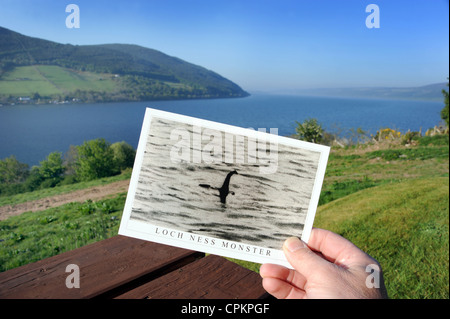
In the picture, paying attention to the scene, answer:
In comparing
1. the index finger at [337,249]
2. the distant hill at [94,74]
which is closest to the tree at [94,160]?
the distant hill at [94,74]

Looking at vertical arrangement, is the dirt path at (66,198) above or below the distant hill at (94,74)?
below

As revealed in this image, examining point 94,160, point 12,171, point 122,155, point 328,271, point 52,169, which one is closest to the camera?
point 328,271

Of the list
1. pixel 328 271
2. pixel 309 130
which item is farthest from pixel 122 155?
pixel 309 130

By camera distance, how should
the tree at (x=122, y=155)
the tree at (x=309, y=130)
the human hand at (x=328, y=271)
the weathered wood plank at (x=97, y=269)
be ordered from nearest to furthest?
the human hand at (x=328, y=271), the weathered wood plank at (x=97, y=269), the tree at (x=122, y=155), the tree at (x=309, y=130)

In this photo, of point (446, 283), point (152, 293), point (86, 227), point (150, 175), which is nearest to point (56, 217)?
point (86, 227)

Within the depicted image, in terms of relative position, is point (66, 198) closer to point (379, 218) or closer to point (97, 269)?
point (97, 269)

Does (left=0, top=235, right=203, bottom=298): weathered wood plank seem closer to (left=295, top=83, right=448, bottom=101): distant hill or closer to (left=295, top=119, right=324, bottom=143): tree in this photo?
(left=295, top=119, right=324, bottom=143): tree

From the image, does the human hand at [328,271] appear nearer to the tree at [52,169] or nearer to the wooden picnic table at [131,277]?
the wooden picnic table at [131,277]
